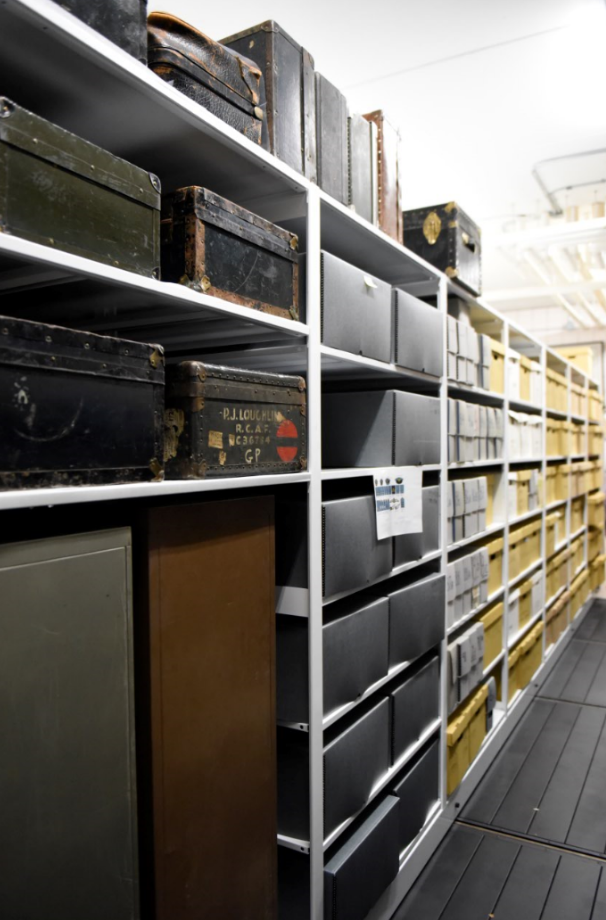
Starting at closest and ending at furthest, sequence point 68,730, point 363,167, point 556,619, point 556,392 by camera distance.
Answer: point 68,730, point 363,167, point 556,619, point 556,392

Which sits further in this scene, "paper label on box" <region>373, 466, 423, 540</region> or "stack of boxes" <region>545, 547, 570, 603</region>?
"stack of boxes" <region>545, 547, 570, 603</region>

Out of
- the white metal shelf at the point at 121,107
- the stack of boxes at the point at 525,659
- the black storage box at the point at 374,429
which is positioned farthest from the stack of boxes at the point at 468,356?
the stack of boxes at the point at 525,659

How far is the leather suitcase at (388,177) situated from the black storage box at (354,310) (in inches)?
10.4

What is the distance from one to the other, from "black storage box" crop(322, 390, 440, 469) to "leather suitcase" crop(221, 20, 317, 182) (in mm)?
683

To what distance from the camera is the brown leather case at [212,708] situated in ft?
3.75

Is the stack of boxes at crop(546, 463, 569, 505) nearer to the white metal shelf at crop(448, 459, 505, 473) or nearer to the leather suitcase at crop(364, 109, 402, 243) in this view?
the white metal shelf at crop(448, 459, 505, 473)

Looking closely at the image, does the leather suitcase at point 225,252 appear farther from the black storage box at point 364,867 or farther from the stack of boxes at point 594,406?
the stack of boxes at point 594,406

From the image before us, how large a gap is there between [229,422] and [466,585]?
1677 millimetres

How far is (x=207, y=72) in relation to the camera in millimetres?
1241

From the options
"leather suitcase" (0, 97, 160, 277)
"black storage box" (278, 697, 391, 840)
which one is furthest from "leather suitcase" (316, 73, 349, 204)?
"black storage box" (278, 697, 391, 840)

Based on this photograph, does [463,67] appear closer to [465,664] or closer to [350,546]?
[350,546]

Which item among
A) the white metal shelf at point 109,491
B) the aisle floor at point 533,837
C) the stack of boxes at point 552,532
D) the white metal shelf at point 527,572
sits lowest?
the aisle floor at point 533,837

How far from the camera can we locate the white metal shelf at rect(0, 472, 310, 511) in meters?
0.87

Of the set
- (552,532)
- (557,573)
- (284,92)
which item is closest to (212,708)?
(284,92)
